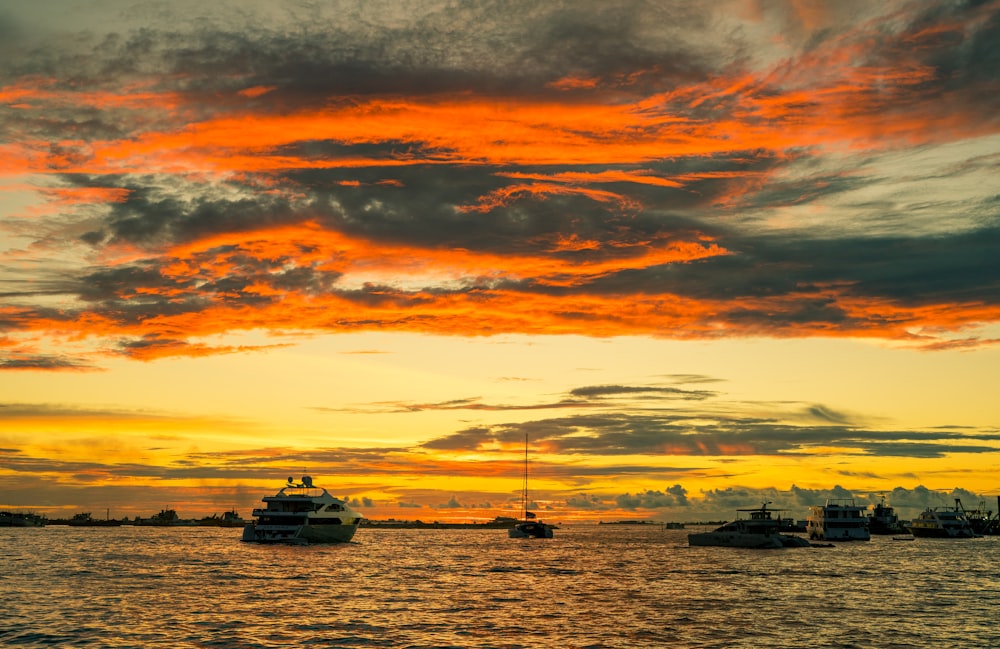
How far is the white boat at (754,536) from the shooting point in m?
166

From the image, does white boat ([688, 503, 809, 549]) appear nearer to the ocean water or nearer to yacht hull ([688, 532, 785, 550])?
yacht hull ([688, 532, 785, 550])

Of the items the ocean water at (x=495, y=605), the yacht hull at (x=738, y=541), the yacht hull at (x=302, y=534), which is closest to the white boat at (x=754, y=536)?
the yacht hull at (x=738, y=541)

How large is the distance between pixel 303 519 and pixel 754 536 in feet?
276

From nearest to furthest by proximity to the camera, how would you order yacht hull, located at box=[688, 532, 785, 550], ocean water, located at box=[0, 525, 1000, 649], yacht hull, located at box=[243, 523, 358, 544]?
ocean water, located at box=[0, 525, 1000, 649] < yacht hull, located at box=[688, 532, 785, 550] < yacht hull, located at box=[243, 523, 358, 544]

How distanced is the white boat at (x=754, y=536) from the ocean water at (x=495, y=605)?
4307cm

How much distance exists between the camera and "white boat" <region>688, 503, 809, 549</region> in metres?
166

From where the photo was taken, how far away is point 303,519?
544 ft

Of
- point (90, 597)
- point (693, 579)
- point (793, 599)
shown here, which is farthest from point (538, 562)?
point (90, 597)

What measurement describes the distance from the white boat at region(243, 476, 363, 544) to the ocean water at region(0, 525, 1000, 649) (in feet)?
141

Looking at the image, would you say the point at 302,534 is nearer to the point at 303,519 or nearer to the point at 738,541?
the point at 303,519

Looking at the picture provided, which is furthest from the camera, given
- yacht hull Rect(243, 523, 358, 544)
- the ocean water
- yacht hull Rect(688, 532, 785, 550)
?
yacht hull Rect(243, 523, 358, 544)

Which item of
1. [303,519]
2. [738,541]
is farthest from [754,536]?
[303,519]

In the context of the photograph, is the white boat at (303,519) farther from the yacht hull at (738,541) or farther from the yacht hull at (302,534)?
the yacht hull at (738,541)

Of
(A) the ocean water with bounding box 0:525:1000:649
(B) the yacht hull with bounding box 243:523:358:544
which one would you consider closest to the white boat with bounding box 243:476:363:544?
(B) the yacht hull with bounding box 243:523:358:544
